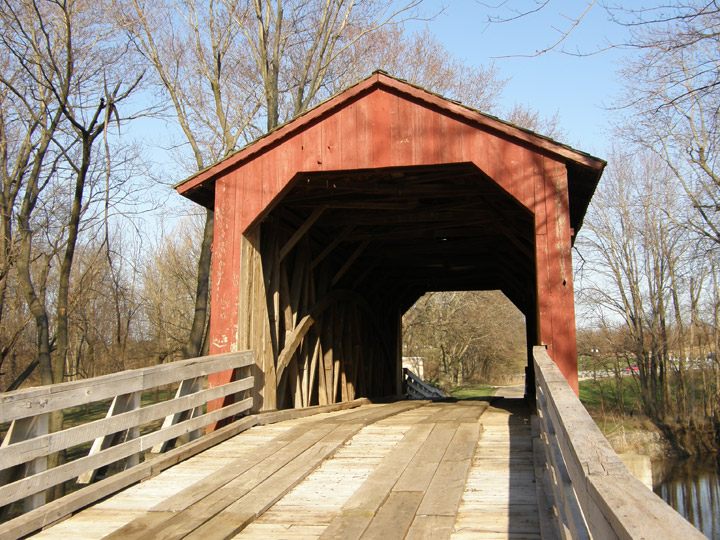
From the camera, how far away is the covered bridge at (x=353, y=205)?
296 inches

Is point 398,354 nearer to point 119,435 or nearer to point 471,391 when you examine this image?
point 119,435

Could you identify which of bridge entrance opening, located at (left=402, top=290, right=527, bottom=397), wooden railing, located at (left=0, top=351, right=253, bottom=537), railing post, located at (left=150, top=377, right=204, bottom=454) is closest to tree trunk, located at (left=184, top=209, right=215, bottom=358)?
wooden railing, located at (left=0, top=351, right=253, bottom=537)

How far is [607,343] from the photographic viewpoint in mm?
24859

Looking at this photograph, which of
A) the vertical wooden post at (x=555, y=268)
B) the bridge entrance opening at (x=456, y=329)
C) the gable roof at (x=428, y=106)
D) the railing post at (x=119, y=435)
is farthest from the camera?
the bridge entrance opening at (x=456, y=329)

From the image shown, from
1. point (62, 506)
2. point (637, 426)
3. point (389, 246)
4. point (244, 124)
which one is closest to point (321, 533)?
point (62, 506)

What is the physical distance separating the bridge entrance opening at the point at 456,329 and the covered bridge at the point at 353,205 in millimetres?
20370

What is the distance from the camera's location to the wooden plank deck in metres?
3.93

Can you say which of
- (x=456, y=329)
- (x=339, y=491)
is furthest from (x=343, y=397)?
(x=456, y=329)

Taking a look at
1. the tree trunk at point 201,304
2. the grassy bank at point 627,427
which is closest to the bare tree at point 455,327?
the grassy bank at point 627,427

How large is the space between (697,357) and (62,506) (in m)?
23.0

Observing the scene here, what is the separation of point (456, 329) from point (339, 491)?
28.2 metres

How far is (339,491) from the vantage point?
4.77 metres

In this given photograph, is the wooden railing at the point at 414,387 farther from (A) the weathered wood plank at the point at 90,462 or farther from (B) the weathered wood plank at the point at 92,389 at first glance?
(B) the weathered wood plank at the point at 92,389

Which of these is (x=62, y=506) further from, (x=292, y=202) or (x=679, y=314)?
(x=679, y=314)
